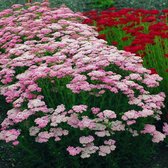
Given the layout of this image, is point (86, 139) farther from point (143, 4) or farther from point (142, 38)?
point (143, 4)

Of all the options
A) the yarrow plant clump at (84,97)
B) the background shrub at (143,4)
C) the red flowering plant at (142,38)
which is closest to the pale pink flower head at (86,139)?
the yarrow plant clump at (84,97)

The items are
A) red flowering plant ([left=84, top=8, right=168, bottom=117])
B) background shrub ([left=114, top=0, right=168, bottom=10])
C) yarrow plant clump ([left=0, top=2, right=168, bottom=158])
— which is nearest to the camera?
yarrow plant clump ([left=0, top=2, right=168, bottom=158])

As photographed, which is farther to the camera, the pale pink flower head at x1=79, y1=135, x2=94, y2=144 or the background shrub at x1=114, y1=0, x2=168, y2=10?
the background shrub at x1=114, y1=0, x2=168, y2=10

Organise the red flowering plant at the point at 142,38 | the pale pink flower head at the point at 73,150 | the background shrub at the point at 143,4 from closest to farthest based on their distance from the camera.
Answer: the pale pink flower head at the point at 73,150, the red flowering plant at the point at 142,38, the background shrub at the point at 143,4

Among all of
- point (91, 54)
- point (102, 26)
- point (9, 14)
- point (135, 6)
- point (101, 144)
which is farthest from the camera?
point (135, 6)

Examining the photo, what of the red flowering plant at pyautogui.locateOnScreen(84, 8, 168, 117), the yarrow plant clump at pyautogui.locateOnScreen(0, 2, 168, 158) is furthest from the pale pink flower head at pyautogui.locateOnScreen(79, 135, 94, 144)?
the red flowering plant at pyautogui.locateOnScreen(84, 8, 168, 117)

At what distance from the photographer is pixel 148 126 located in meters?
3.96

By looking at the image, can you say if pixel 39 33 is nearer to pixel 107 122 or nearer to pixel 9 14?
pixel 9 14

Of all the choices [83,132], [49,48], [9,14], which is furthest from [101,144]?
[9,14]

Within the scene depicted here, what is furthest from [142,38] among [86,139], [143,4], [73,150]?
[143,4]

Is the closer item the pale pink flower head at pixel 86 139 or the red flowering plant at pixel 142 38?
the pale pink flower head at pixel 86 139

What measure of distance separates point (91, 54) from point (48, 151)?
1106 millimetres

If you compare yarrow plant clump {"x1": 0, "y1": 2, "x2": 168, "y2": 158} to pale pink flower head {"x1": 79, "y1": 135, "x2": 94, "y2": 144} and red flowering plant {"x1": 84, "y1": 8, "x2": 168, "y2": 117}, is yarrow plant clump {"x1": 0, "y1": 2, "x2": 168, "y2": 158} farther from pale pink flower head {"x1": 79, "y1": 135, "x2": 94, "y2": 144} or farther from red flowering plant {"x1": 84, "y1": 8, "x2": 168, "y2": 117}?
red flowering plant {"x1": 84, "y1": 8, "x2": 168, "y2": 117}

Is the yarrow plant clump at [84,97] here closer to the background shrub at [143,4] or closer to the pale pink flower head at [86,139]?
the pale pink flower head at [86,139]
